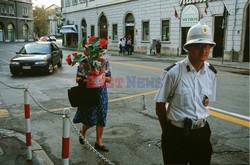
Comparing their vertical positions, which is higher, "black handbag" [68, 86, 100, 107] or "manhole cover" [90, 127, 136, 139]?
"black handbag" [68, 86, 100, 107]

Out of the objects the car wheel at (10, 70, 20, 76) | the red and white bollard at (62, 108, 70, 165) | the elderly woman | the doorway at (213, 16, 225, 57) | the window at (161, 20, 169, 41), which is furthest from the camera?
the window at (161, 20, 169, 41)

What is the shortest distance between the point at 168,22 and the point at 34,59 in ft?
54.4

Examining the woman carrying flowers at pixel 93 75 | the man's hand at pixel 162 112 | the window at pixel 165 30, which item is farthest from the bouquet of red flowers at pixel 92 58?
the window at pixel 165 30

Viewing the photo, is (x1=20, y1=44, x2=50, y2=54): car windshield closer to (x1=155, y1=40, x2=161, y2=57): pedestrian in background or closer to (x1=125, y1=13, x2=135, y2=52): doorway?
(x1=155, y1=40, x2=161, y2=57): pedestrian in background

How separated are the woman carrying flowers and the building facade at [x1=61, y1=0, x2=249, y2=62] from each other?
649 inches

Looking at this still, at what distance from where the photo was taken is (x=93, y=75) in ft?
15.9

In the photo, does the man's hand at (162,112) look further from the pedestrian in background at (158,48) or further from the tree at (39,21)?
the tree at (39,21)

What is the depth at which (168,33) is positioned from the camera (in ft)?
93.2

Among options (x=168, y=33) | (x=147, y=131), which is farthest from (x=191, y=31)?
(x=168, y=33)

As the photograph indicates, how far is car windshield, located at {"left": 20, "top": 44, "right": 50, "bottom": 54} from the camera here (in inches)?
615

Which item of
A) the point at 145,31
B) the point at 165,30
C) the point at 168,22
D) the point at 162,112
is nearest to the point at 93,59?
the point at 162,112

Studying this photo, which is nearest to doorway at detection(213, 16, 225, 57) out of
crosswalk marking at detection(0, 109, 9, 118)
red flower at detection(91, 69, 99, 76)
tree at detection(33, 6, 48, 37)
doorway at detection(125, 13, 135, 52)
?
doorway at detection(125, 13, 135, 52)

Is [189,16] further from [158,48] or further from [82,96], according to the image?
[82,96]

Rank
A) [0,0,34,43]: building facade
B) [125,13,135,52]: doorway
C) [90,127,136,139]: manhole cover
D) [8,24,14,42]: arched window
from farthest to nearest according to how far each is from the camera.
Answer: [8,24,14,42]: arched window → [0,0,34,43]: building facade → [125,13,135,52]: doorway → [90,127,136,139]: manhole cover
